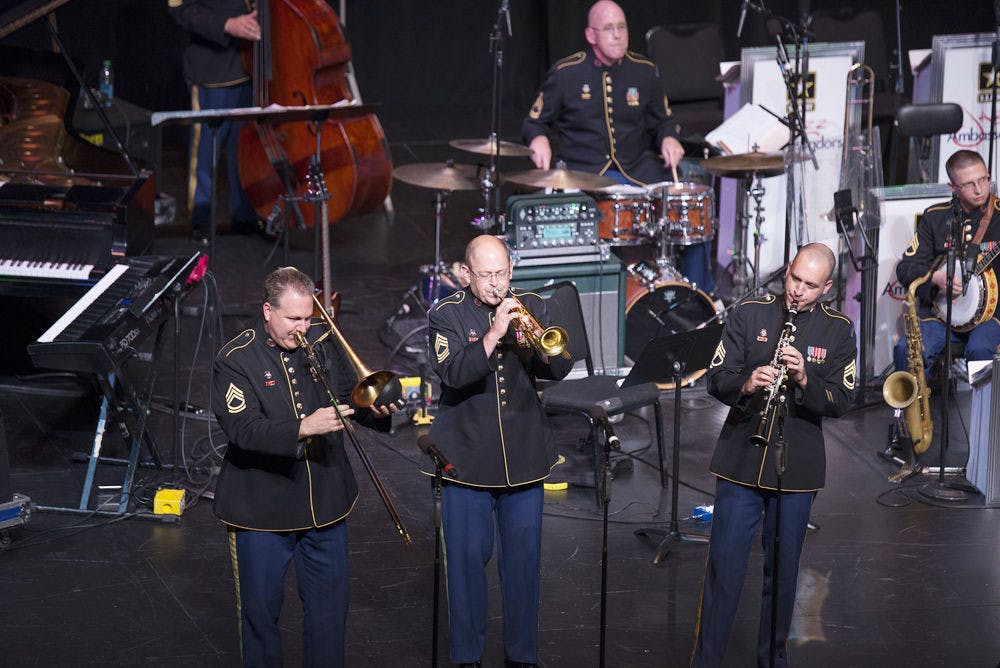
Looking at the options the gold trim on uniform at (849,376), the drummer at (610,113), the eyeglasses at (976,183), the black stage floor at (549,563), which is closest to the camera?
the gold trim on uniform at (849,376)

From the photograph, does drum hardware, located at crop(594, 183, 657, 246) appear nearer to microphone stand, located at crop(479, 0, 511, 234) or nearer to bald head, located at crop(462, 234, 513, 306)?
microphone stand, located at crop(479, 0, 511, 234)

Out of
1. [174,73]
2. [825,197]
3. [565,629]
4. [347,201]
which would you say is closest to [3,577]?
[565,629]

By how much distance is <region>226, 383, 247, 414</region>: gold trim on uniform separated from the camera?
16.3 ft

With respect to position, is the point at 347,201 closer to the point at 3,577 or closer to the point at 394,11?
the point at 3,577

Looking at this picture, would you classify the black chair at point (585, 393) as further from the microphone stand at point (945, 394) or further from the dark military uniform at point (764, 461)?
the dark military uniform at point (764, 461)

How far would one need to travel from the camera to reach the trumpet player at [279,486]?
4.95 meters

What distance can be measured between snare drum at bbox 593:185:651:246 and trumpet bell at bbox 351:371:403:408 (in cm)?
458

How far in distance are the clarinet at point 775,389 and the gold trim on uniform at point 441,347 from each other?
124cm

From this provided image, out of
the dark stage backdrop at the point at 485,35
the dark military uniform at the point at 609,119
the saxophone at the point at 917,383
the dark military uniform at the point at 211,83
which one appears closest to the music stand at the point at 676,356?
the saxophone at the point at 917,383

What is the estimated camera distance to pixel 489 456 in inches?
211

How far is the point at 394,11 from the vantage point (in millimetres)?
17188

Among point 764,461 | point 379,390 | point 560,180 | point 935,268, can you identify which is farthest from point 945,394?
point 379,390

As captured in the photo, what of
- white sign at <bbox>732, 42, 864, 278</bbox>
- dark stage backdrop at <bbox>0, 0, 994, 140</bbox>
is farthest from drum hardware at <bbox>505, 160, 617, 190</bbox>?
dark stage backdrop at <bbox>0, 0, 994, 140</bbox>

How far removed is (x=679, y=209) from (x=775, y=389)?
14.4 ft
